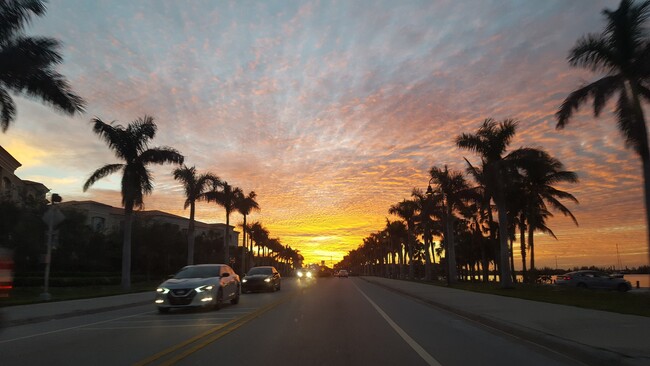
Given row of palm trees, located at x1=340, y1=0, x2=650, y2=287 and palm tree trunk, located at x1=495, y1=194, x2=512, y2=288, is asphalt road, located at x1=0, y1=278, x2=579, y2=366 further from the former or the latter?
palm tree trunk, located at x1=495, y1=194, x2=512, y2=288

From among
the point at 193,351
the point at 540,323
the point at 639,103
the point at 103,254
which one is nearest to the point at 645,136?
the point at 639,103

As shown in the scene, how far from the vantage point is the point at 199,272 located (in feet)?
60.0

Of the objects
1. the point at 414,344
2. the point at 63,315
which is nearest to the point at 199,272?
the point at 63,315

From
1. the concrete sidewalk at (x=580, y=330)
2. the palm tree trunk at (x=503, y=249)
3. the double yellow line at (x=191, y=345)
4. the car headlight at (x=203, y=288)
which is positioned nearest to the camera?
the concrete sidewalk at (x=580, y=330)

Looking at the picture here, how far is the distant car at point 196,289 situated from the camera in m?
16.2

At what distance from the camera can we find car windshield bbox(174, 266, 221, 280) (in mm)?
17969

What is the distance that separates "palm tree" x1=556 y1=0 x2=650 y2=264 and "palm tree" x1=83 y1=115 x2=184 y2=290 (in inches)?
1049

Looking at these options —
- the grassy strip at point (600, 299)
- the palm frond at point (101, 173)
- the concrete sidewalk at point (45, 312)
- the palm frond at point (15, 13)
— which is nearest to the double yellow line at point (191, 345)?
the concrete sidewalk at point (45, 312)

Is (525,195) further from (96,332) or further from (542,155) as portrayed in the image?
(96,332)

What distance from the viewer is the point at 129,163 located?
113 ft

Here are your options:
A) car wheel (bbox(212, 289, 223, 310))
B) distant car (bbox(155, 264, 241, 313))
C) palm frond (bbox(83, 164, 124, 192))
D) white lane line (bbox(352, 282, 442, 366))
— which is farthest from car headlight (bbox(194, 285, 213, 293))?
palm frond (bbox(83, 164, 124, 192))

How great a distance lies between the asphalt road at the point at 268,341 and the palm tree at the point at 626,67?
1241 cm

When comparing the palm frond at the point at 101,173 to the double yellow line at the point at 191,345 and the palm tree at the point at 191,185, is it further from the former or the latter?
the double yellow line at the point at 191,345

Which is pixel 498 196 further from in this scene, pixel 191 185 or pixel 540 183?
pixel 191 185
